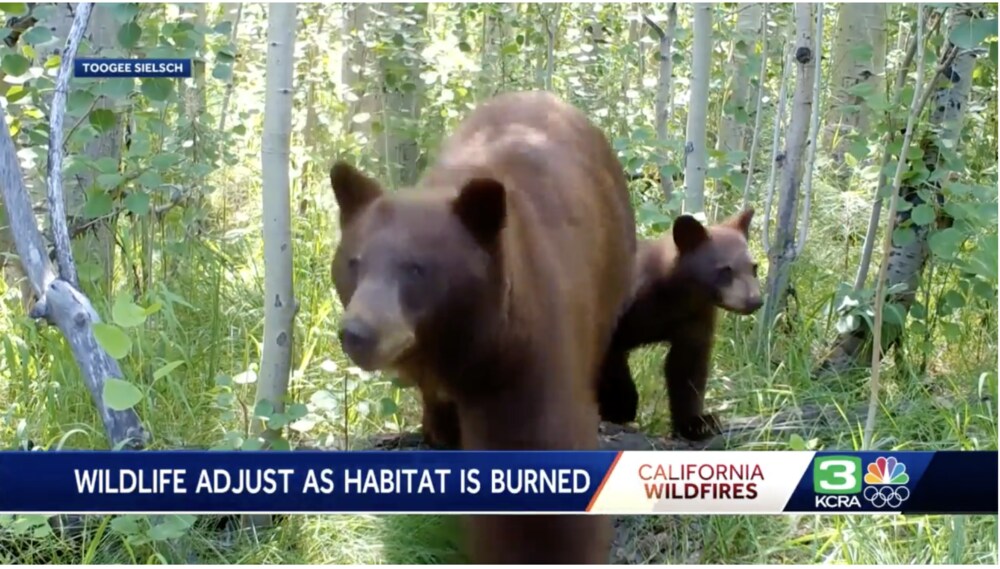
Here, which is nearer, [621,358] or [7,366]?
[7,366]

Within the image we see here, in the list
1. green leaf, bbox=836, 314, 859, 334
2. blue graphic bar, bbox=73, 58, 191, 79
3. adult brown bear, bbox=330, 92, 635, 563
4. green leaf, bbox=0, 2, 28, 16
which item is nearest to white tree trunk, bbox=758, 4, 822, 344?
green leaf, bbox=836, 314, 859, 334

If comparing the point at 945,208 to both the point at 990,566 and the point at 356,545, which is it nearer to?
the point at 990,566

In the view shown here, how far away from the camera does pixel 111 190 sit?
3850 millimetres

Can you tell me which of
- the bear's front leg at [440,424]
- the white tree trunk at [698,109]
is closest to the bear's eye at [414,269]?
the bear's front leg at [440,424]

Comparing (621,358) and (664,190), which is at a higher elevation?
(664,190)

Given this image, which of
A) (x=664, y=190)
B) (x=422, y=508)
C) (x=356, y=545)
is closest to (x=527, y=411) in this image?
(x=422, y=508)

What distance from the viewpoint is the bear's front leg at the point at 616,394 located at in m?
4.25

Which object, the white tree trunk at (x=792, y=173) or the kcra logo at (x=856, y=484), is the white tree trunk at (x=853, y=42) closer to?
the white tree trunk at (x=792, y=173)

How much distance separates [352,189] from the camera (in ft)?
9.59

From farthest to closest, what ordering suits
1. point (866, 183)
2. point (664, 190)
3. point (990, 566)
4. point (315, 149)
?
point (315, 149)
point (866, 183)
point (664, 190)
point (990, 566)

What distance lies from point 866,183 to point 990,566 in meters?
3.07

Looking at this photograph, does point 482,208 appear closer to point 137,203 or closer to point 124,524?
point 124,524

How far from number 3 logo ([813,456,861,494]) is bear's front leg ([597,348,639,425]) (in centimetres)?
147

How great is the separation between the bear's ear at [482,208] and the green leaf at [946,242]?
1815mm
